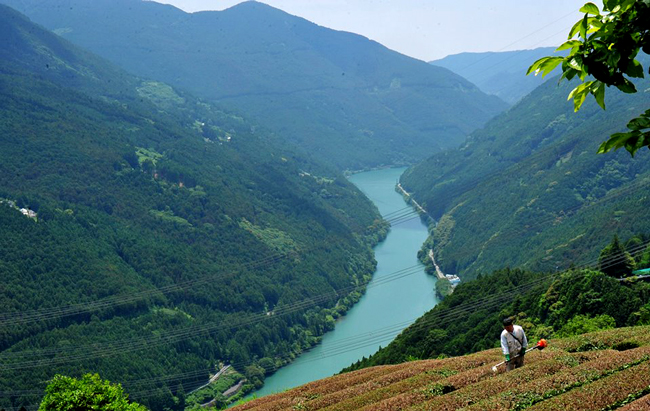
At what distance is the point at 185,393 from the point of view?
92625mm

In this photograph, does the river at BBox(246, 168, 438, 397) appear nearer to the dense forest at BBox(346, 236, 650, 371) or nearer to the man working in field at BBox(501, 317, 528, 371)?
the dense forest at BBox(346, 236, 650, 371)

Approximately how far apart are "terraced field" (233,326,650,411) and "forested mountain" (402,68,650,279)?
76822mm

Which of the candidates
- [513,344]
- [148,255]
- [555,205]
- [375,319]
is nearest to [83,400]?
[513,344]

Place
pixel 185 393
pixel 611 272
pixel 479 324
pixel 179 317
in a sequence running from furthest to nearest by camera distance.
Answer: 1. pixel 179 317
2. pixel 185 393
3. pixel 479 324
4. pixel 611 272

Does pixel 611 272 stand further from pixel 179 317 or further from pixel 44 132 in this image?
pixel 44 132

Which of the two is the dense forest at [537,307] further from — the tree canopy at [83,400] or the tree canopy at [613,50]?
the tree canopy at [613,50]

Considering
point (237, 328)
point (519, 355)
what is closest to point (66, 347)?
point (237, 328)

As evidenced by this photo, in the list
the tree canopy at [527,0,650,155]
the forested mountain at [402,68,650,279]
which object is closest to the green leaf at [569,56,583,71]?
the tree canopy at [527,0,650,155]

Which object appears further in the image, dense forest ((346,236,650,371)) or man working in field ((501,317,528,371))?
dense forest ((346,236,650,371))

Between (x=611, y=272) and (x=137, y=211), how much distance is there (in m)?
112

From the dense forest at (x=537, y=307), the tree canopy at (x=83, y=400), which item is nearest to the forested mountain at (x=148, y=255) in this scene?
the dense forest at (x=537, y=307)

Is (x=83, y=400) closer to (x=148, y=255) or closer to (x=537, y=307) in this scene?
(x=537, y=307)

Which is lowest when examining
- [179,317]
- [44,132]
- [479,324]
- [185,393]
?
[185,393]

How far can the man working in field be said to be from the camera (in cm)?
1716
